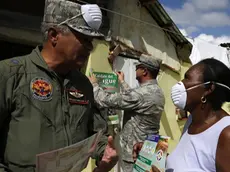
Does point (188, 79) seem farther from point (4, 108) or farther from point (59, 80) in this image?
point (4, 108)

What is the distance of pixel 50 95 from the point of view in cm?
211

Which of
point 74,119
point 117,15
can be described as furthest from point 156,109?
point 74,119

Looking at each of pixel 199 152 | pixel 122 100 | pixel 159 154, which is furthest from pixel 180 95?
pixel 122 100

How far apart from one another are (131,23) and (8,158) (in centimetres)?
406

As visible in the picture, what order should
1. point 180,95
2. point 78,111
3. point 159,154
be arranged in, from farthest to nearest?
point 159,154 < point 180,95 < point 78,111

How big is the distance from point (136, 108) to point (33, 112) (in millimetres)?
2613

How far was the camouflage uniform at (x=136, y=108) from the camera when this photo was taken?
451cm

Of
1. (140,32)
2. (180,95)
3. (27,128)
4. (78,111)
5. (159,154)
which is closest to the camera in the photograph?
(27,128)

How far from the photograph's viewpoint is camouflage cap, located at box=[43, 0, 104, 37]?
7.18ft

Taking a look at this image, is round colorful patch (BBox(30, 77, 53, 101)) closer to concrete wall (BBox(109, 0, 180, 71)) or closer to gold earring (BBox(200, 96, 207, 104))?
gold earring (BBox(200, 96, 207, 104))

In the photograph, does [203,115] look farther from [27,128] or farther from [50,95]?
[27,128]

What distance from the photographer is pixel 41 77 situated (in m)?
2.11

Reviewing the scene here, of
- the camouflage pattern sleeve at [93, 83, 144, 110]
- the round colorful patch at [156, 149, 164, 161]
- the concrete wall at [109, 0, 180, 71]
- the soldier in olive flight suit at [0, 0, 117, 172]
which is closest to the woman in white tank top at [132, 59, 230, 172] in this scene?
the soldier in olive flight suit at [0, 0, 117, 172]

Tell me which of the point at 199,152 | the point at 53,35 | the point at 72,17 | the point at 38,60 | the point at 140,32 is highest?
the point at 140,32
